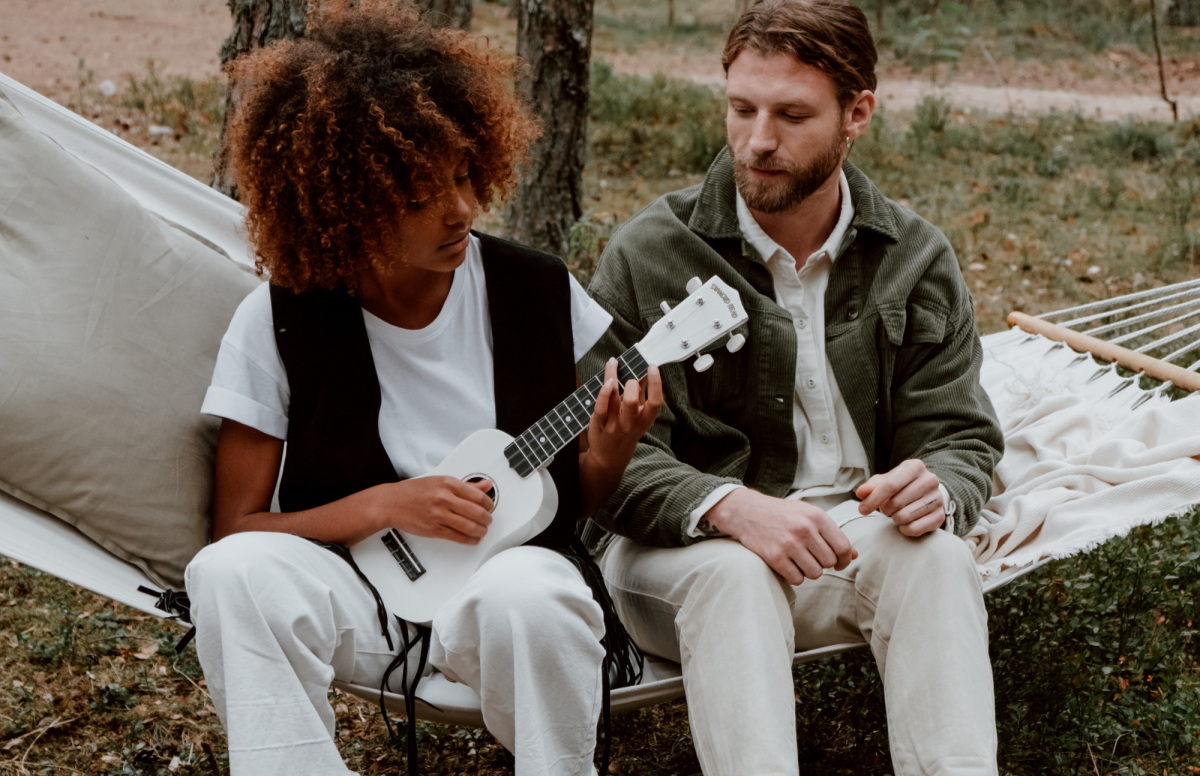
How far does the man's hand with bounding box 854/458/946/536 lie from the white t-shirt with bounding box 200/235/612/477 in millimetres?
622

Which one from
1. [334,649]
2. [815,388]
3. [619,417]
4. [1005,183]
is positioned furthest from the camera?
[1005,183]

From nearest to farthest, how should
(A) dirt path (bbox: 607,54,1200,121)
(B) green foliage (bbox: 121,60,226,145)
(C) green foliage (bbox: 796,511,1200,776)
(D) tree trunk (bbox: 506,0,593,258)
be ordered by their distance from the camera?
(C) green foliage (bbox: 796,511,1200,776) < (D) tree trunk (bbox: 506,0,593,258) < (B) green foliage (bbox: 121,60,226,145) < (A) dirt path (bbox: 607,54,1200,121)

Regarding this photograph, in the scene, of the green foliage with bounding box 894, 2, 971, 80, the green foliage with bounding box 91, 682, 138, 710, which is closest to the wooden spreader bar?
the green foliage with bounding box 91, 682, 138, 710

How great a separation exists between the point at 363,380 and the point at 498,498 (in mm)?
286

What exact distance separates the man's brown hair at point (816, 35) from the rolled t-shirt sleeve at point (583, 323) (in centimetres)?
49

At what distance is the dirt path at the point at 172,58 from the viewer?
9.94 metres

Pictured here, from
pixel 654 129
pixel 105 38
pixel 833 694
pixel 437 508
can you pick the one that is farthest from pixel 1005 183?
pixel 105 38

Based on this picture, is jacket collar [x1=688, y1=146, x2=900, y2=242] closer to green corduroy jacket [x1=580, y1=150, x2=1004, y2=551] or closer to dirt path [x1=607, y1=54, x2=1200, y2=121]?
green corduroy jacket [x1=580, y1=150, x2=1004, y2=551]

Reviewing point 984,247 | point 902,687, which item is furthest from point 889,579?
point 984,247

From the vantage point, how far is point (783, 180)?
208 centimetres

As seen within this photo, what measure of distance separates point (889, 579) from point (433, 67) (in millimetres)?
A: 1072

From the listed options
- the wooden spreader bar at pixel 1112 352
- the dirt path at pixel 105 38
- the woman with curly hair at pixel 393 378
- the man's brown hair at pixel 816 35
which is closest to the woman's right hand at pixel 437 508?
the woman with curly hair at pixel 393 378

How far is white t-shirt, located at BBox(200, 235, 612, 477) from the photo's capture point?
→ 1.85 m

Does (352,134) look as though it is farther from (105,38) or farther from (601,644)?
(105,38)
